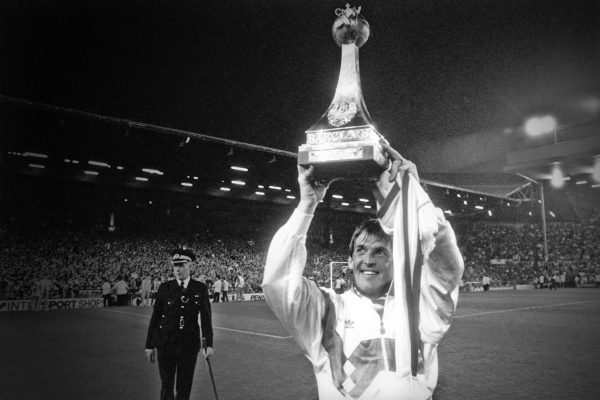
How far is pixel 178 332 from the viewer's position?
200 inches

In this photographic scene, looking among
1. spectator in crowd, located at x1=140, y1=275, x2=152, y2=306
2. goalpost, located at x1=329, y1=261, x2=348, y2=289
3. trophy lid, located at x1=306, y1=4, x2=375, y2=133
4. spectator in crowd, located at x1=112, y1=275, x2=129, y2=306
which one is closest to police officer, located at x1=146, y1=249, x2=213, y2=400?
trophy lid, located at x1=306, y1=4, x2=375, y2=133

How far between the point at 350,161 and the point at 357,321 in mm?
858

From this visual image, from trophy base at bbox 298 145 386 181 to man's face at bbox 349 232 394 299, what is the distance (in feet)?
1.34

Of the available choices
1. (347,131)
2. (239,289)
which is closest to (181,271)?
(347,131)

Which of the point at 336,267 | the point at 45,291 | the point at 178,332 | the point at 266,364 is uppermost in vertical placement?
the point at 178,332

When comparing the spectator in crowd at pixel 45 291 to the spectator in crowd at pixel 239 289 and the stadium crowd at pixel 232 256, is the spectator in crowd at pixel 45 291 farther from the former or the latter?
the spectator in crowd at pixel 239 289

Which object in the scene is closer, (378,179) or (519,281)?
(378,179)

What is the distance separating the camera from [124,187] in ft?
101

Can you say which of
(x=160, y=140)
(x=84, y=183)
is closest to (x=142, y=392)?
(x=160, y=140)

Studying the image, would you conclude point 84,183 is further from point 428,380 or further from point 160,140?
point 428,380

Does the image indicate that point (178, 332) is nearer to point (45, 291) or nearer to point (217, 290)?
point (45, 291)

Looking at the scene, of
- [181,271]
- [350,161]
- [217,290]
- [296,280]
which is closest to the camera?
[296,280]

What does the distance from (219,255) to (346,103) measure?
111ft

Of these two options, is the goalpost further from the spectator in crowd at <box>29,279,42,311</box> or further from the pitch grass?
the spectator in crowd at <box>29,279,42,311</box>
